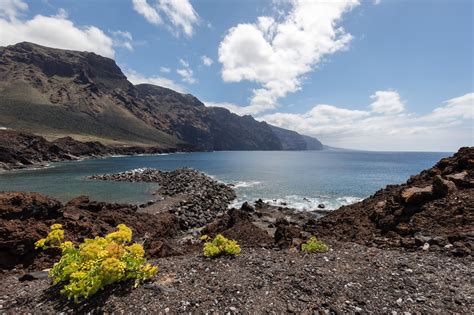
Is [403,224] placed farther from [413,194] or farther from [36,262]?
[36,262]

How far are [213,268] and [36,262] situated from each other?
294 inches

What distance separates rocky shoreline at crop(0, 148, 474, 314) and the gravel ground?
0.03 m

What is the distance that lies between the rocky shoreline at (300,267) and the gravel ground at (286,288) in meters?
0.03

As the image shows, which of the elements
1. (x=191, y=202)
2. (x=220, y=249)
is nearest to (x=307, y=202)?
(x=191, y=202)

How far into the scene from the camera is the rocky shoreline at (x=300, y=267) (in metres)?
6.01

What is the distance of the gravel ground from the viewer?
5.90 m

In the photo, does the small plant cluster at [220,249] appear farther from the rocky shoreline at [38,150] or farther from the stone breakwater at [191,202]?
the rocky shoreline at [38,150]

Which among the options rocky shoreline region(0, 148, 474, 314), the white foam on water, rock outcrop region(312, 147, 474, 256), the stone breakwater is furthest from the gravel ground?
the white foam on water

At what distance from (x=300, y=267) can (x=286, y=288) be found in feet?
4.35

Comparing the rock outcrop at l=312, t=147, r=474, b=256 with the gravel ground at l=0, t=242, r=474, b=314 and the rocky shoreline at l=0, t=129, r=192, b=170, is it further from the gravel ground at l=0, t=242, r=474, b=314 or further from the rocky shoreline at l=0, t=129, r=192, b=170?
the rocky shoreline at l=0, t=129, r=192, b=170

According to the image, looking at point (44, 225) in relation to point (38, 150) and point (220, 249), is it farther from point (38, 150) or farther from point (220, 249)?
point (38, 150)

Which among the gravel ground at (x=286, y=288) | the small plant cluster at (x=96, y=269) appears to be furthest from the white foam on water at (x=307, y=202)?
the small plant cluster at (x=96, y=269)

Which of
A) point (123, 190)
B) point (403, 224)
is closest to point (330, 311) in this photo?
point (403, 224)

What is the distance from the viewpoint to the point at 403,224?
41.0ft
